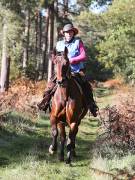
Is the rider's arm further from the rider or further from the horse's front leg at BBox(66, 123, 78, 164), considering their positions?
the horse's front leg at BBox(66, 123, 78, 164)

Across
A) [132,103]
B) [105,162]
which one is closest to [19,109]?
[132,103]

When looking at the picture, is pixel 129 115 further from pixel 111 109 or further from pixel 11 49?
pixel 11 49

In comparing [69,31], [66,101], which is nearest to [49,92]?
[66,101]

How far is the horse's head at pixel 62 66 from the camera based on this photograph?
11.0 m

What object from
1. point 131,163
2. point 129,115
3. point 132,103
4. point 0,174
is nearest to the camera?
point 0,174

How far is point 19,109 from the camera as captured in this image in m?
19.7

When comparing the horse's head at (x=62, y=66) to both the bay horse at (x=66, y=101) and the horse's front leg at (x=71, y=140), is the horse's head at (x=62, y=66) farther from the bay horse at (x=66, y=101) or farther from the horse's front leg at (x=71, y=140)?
the horse's front leg at (x=71, y=140)

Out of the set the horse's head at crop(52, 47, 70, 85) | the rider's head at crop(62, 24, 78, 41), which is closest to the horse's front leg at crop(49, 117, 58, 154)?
the horse's head at crop(52, 47, 70, 85)

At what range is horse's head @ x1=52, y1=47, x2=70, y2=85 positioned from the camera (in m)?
11.0

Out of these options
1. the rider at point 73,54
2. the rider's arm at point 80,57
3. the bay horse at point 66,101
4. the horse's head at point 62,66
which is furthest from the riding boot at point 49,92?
the horse's head at point 62,66

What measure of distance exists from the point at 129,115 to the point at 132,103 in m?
1.36

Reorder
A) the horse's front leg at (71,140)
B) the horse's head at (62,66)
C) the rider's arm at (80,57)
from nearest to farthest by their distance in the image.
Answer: the horse's head at (62,66) → the horse's front leg at (71,140) → the rider's arm at (80,57)

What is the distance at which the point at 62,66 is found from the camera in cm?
1108

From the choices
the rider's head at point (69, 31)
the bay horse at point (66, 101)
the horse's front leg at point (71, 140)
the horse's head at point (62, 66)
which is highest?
the rider's head at point (69, 31)
